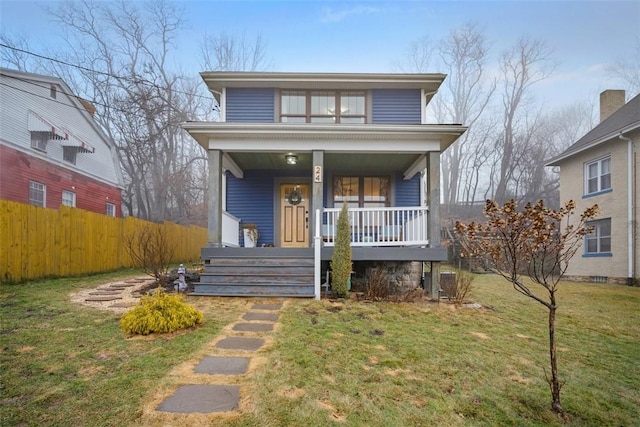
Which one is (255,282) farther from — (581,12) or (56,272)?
(581,12)

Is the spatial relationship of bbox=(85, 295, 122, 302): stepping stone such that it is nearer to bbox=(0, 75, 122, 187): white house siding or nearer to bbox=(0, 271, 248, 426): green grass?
bbox=(0, 271, 248, 426): green grass

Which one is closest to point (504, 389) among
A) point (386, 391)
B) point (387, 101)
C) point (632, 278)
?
point (386, 391)

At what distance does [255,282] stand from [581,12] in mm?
15630

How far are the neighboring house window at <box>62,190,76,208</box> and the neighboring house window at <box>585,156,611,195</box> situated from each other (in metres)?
20.2

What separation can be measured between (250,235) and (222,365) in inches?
252

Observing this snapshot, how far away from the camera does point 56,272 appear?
771 centimetres

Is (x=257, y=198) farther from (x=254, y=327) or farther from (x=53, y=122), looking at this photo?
(x=53, y=122)

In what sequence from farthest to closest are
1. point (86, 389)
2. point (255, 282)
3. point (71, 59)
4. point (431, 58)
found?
point (431, 58) → point (71, 59) → point (255, 282) → point (86, 389)

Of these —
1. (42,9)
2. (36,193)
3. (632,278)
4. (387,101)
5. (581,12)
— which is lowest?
(632,278)

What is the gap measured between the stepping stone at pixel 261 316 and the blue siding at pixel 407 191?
234 inches

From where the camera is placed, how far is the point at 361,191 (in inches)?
385

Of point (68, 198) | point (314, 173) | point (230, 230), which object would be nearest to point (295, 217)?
point (230, 230)

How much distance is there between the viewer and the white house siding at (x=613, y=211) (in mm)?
10133

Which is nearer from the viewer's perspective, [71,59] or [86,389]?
[86,389]
